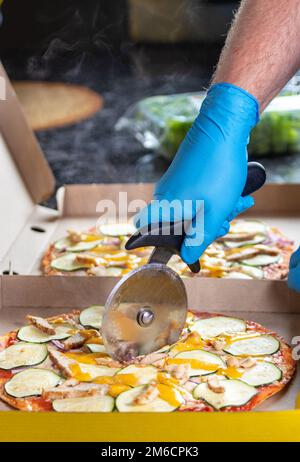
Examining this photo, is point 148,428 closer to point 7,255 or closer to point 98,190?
point 7,255

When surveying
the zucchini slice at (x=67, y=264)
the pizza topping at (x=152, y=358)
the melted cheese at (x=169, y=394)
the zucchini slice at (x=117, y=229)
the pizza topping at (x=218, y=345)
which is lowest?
the zucchini slice at (x=117, y=229)

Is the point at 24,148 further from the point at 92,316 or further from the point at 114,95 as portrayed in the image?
the point at 92,316

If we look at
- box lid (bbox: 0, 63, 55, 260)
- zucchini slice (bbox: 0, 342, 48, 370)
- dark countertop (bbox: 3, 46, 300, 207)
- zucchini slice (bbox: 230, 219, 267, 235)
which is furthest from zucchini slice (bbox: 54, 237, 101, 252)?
zucchini slice (bbox: 0, 342, 48, 370)

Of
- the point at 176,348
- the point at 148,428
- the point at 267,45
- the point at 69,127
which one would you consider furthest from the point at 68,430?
the point at 69,127

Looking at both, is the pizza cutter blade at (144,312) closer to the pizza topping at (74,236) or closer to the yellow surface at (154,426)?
the yellow surface at (154,426)

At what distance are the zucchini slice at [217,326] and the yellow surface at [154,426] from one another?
54 cm

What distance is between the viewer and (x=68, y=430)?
1416 millimetres

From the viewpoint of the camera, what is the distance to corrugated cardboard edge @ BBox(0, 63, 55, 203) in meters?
2.77

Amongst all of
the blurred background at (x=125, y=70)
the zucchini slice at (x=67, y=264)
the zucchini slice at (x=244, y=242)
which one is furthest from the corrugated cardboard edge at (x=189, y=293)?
the blurred background at (x=125, y=70)

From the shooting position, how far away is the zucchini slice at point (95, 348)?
186 cm

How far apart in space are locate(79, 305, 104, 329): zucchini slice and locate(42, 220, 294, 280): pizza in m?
0.30

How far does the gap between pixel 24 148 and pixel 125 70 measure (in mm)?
440

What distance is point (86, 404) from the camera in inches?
64.1

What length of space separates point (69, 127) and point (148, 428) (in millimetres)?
2058
